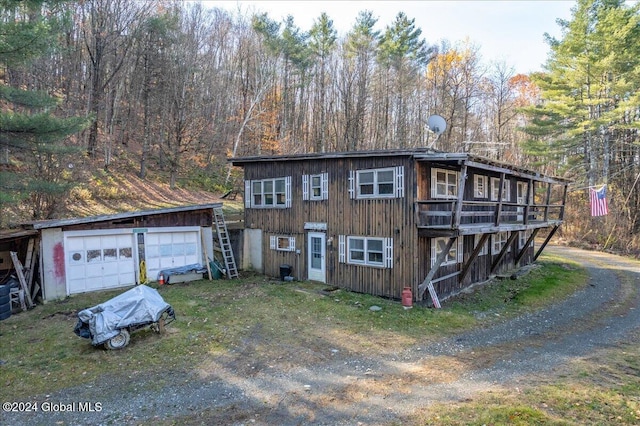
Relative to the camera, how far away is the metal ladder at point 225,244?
1738 centimetres

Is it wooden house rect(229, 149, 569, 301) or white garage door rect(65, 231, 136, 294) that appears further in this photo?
white garage door rect(65, 231, 136, 294)

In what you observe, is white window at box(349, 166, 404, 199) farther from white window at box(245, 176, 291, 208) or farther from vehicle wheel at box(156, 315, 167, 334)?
vehicle wheel at box(156, 315, 167, 334)

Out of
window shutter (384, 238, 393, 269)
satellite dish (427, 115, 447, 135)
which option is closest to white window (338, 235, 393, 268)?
window shutter (384, 238, 393, 269)

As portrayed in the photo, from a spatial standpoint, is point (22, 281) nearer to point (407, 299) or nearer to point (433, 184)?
point (407, 299)

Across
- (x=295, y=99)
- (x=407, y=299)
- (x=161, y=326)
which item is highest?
(x=295, y=99)

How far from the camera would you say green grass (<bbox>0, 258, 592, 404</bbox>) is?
27.4 ft

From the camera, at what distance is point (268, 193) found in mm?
17750

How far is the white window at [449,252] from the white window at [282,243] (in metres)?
6.06

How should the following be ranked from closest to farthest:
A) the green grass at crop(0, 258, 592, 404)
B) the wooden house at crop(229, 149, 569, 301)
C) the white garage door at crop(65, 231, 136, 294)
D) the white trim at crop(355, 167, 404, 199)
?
the green grass at crop(0, 258, 592, 404)
the wooden house at crop(229, 149, 569, 301)
the white trim at crop(355, 167, 404, 199)
the white garage door at crop(65, 231, 136, 294)

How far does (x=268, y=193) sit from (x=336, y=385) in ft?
37.8

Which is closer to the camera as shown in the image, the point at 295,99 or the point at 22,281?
the point at 22,281

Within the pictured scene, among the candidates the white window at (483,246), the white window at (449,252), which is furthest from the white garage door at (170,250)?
the white window at (483,246)

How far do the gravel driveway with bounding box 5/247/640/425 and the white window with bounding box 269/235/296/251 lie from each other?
773 centimetres

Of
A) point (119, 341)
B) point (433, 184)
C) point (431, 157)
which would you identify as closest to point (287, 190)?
point (433, 184)
